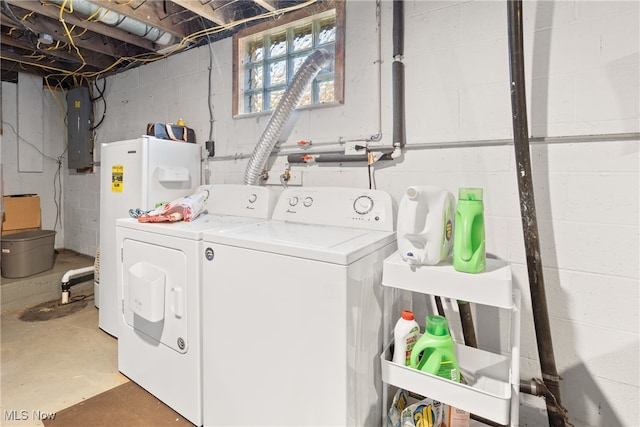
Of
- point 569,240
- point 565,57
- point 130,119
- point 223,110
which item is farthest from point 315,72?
point 130,119

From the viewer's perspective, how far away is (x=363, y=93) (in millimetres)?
1837

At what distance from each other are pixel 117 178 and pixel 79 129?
1826mm

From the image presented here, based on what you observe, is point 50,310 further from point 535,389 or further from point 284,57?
point 535,389

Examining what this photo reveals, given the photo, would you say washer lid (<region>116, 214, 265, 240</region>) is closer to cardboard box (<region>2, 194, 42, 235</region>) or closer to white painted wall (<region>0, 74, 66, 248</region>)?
cardboard box (<region>2, 194, 42, 235</region>)

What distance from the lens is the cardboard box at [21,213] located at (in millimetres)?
3385

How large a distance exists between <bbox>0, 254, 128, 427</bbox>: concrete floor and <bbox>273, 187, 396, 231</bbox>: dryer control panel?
1.33 m

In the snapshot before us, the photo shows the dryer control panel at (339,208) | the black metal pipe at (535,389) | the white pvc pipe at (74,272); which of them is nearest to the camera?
the black metal pipe at (535,389)

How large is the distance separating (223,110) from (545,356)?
7.78 ft

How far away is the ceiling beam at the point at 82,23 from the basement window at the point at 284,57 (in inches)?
36.5

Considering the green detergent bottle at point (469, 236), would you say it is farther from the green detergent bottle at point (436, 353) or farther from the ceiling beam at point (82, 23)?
the ceiling beam at point (82, 23)

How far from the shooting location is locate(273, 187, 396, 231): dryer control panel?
1.58 metres

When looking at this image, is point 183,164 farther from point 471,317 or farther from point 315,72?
point 471,317

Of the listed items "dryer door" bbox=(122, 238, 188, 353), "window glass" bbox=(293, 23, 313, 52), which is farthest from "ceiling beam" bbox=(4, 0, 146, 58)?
"dryer door" bbox=(122, 238, 188, 353)

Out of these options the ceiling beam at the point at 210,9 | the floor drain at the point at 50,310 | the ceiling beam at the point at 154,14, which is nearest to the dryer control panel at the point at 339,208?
the ceiling beam at the point at 210,9
